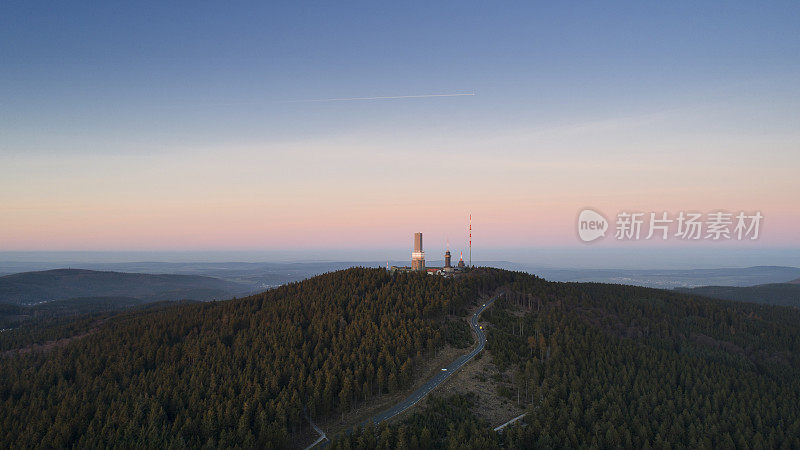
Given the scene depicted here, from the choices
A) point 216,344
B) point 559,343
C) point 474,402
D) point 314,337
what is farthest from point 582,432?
point 216,344

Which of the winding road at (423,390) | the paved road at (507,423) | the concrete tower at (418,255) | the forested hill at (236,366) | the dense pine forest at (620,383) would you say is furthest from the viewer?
the concrete tower at (418,255)

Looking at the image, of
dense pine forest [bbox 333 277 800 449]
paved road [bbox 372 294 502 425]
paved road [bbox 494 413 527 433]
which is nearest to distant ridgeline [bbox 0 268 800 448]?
dense pine forest [bbox 333 277 800 449]

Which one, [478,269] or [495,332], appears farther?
[478,269]

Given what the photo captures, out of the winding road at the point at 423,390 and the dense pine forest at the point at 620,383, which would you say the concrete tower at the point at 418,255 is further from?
the winding road at the point at 423,390

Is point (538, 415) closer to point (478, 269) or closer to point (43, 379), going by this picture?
point (478, 269)

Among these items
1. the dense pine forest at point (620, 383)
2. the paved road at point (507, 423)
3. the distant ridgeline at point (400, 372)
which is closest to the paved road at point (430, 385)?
the distant ridgeline at point (400, 372)

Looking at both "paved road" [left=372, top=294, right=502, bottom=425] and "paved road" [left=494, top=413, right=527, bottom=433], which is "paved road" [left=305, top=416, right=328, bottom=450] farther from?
"paved road" [left=494, top=413, right=527, bottom=433]

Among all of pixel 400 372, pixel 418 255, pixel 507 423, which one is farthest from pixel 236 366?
pixel 418 255
